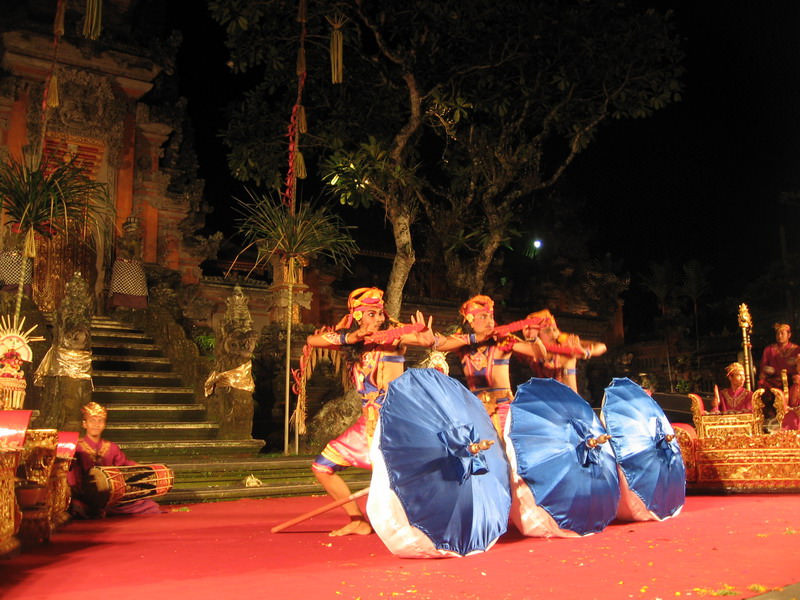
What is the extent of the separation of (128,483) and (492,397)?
11.8 ft

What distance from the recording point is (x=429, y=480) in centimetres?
445

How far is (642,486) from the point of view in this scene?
5852 millimetres

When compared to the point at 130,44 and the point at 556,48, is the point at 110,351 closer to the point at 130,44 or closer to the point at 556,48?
the point at 130,44

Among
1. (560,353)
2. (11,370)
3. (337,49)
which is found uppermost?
(337,49)

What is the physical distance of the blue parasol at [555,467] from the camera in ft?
16.8

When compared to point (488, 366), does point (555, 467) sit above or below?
below

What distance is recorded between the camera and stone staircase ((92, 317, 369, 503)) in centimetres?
879

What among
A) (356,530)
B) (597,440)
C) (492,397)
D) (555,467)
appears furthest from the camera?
(492,397)

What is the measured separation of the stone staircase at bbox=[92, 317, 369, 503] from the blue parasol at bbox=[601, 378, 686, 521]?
4349 mm

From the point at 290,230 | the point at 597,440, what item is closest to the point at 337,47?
the point at 290,230

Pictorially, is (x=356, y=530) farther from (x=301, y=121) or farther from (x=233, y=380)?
(x=301, y=121)

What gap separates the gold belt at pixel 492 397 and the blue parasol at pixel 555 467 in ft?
3.20

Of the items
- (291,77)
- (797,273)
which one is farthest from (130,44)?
(797,273)

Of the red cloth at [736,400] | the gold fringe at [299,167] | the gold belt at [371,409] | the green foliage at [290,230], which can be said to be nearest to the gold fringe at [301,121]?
the gold fringe at [299,167]
